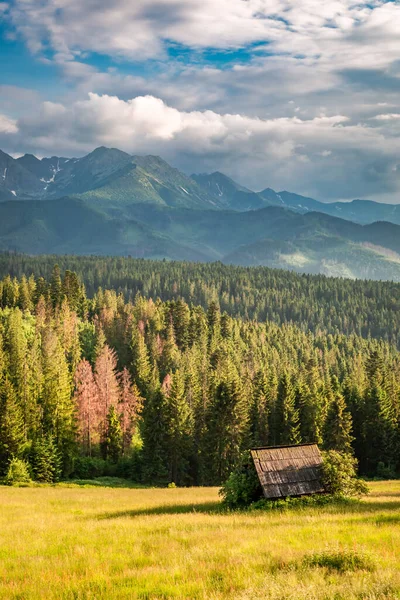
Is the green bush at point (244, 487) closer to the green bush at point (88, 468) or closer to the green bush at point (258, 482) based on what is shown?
the green bush at point (258, 482)

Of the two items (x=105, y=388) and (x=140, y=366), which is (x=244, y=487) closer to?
(x=105, y=388)

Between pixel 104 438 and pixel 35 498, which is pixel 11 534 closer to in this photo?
pixel 35 498

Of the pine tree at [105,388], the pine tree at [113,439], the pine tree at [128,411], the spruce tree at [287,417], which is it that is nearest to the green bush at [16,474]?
the pine tree at [113,439]

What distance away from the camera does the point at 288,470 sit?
1171 inches

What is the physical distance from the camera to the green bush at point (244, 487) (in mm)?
30297

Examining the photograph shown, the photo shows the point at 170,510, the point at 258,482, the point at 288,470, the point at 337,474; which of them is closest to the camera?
the point at 288,470

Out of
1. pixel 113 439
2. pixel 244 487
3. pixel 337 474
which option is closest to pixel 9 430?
pixel 113 439

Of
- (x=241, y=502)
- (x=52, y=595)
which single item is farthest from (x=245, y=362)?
(x=52, y=595)

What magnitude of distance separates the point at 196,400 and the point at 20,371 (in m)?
29.1

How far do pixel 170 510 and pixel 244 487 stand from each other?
4796 mm

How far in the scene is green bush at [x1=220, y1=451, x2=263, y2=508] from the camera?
30297mm

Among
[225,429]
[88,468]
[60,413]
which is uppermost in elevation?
[60,413]

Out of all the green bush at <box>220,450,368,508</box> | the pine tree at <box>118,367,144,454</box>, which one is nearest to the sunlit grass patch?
the green bush at <box>220,450,368,508</box>

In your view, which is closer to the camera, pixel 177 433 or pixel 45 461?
pixel 45 461
